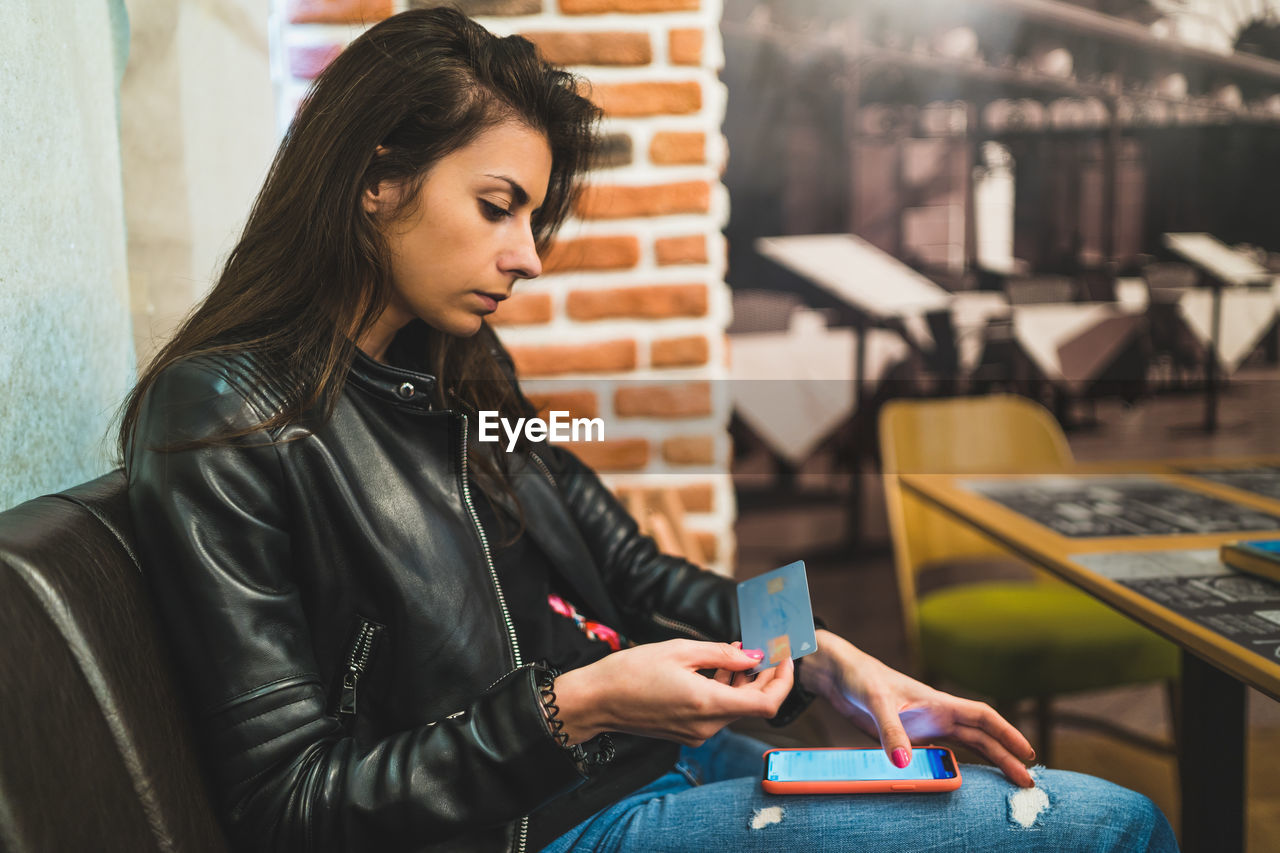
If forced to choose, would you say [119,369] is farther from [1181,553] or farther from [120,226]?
[1181,553]

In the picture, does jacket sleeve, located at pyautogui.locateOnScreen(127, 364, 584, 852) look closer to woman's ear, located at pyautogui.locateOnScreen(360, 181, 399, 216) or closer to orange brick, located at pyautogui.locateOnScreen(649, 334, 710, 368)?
woman's ear, located at pyautogui.locateOnScreen(360, 181, 399, 216)

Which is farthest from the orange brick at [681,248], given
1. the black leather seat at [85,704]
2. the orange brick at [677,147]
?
the black leather seat at [85,704]

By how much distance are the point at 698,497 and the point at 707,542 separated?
0.09 metres

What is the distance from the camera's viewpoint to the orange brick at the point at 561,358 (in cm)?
158

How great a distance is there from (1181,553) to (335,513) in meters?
1.10

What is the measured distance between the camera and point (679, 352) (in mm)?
1608

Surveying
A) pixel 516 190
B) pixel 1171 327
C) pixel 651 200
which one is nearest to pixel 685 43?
pixel 651 200

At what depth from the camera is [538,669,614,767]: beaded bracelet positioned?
0.71m

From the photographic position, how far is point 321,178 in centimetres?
87

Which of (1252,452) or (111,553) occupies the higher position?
(111,553)

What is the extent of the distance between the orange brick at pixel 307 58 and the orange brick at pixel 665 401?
2.42 ft

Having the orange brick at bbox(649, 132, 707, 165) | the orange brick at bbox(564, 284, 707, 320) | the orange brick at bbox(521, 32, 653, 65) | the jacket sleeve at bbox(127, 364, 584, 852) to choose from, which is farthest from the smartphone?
the orange brick at bbox(521, 32, 653, 65)

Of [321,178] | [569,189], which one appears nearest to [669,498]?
[569,189]

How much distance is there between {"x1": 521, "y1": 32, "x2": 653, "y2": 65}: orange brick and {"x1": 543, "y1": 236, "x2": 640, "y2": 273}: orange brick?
30 centimetres
